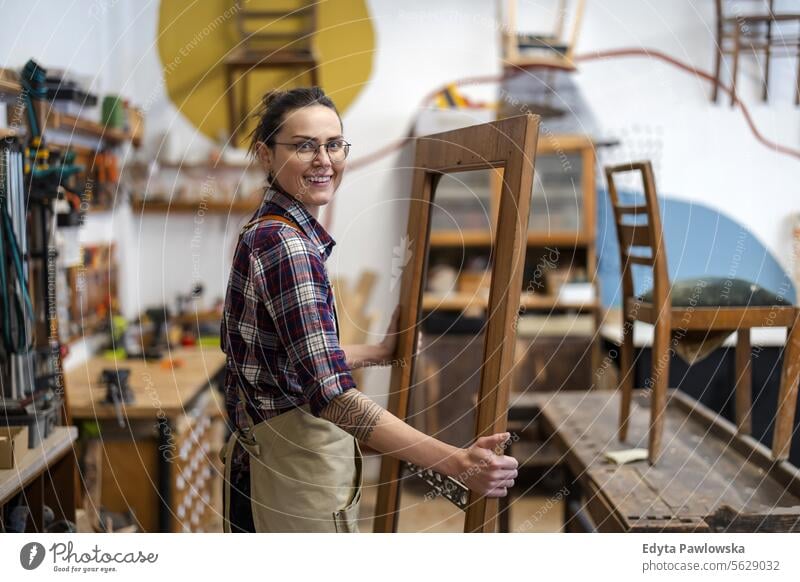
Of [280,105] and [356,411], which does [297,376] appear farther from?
[280,105]

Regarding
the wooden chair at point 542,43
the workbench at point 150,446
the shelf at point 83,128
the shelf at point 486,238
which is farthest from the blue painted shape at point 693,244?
the shelf at point 83,128

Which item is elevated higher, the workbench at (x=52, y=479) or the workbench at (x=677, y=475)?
the workbench at (x=52, y=479)

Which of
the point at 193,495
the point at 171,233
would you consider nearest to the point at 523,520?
the point at 193,495

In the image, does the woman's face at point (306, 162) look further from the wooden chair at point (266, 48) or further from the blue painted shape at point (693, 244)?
the blue painted shape at point (693, 244)

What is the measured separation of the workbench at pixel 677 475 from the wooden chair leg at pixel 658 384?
0.05 m

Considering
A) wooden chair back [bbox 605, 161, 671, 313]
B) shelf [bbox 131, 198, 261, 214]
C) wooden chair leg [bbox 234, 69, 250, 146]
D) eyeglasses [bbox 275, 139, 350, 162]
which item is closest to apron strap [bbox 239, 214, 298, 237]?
eyeglasses [bbox 275, 139, 350, 162]

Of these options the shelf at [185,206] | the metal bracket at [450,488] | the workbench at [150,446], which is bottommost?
the workbench at [150,446]

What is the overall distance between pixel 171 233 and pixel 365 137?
1.07 meters

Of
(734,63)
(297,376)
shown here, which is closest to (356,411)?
(297,376)

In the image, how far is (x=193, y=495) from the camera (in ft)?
9.73

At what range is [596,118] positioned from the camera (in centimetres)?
413

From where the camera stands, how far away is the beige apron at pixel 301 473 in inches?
58.8

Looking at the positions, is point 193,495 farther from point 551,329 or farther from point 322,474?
point 551,329

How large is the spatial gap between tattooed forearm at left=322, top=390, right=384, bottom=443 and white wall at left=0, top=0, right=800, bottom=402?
A: 102 inches
